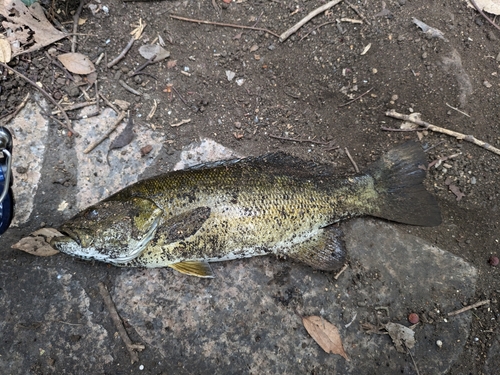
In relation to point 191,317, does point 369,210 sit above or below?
above

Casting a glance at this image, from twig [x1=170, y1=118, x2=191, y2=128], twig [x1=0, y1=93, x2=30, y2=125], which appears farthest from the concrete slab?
twig [x1=0, y1=93, x2=30, y2=125]

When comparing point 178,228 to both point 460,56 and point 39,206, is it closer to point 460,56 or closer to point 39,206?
point 39,206

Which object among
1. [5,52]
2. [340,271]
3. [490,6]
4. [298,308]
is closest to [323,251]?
[340,271]

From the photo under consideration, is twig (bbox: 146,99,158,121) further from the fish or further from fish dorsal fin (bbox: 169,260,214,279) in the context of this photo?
fish dorsal fin (bbox: 169,260,214,279)

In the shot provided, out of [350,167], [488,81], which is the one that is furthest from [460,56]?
[350,167]

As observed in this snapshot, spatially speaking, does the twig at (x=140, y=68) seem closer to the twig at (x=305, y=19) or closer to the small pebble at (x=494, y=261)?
the twig at (x=305, y=19)

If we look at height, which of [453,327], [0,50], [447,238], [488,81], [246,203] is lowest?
[453,327]

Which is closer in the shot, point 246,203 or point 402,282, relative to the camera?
point 246,203

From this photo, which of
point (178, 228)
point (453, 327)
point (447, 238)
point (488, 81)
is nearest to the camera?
point (178, 228)
